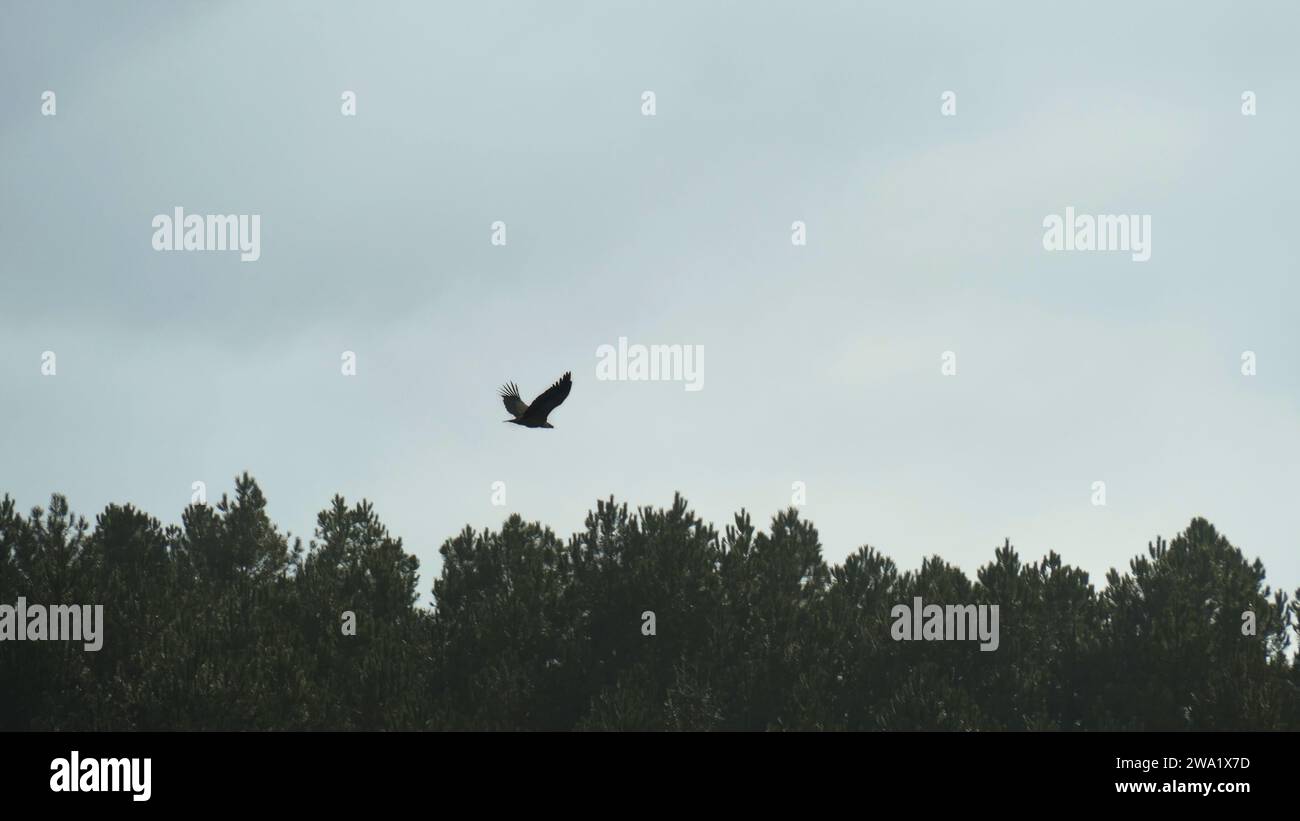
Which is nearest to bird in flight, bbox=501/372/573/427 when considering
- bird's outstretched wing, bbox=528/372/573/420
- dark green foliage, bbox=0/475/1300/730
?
bird's outstretched wing, bbox=528/372/573/420

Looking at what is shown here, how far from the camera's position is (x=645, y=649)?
6284 cm

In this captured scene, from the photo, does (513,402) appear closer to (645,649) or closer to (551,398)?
(551,398)

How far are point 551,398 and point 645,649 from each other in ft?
121

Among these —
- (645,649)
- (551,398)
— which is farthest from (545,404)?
(645,649)

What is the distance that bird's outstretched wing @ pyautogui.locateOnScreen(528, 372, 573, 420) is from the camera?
2755cm

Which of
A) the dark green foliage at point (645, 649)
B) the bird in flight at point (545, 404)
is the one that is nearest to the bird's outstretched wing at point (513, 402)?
the bird in flight at point (545, 404)

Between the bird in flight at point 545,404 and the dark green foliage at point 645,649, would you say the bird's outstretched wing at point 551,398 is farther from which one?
the dark green foliage at point 645,649

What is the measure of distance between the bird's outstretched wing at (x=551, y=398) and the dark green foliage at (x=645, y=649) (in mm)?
29723

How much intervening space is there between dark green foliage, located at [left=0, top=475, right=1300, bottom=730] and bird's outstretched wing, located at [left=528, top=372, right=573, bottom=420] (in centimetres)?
2972

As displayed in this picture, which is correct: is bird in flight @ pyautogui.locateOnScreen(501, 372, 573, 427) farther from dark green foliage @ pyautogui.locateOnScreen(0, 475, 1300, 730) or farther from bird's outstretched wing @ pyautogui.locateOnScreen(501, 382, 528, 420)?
dark green foliage @ pyautogui.locateOnScreen(0, 475, 1300, 730)

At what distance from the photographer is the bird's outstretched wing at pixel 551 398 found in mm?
27547
